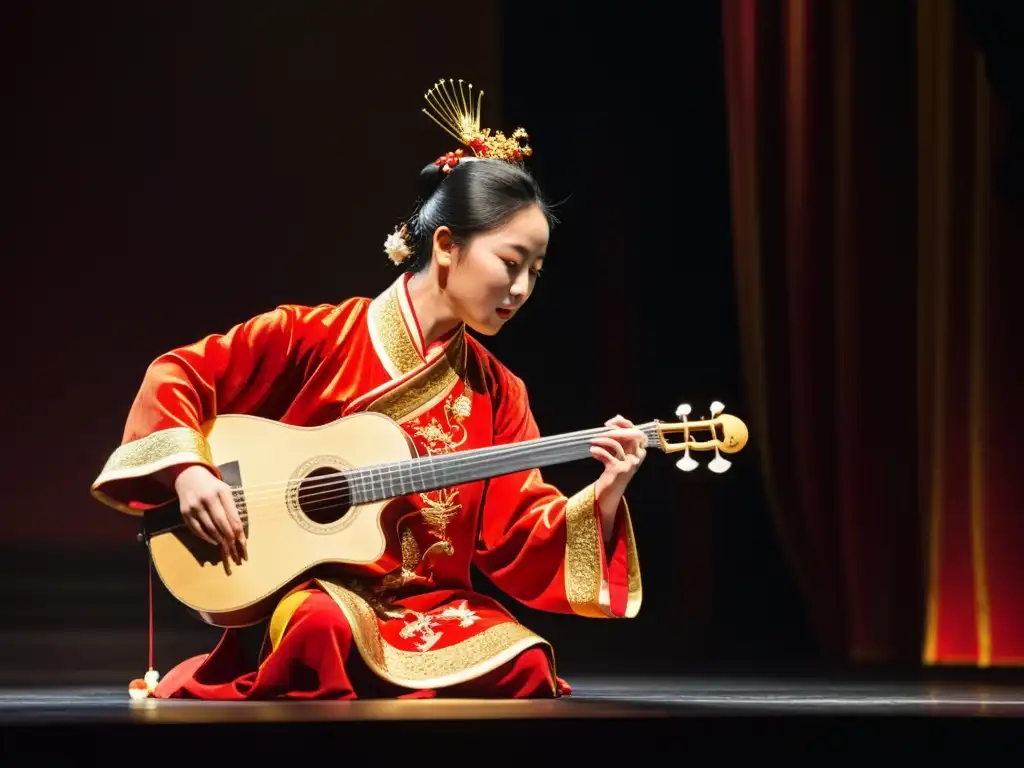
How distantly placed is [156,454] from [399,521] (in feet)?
1.37

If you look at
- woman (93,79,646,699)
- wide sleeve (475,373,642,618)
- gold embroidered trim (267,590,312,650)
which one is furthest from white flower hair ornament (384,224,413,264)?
gold embroidered trim (267,590,312,650)

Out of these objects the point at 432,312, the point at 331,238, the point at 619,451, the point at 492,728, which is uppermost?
the point at 331,238

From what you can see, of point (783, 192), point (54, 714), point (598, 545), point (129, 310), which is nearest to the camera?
point (54, 714)

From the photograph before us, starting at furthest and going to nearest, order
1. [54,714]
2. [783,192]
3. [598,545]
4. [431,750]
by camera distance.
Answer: [783,192] < [598,545] < [54,714] < [431,750]

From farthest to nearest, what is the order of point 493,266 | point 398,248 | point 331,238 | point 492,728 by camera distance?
point 331,238
point 398,248
point 493,266
point 492,728

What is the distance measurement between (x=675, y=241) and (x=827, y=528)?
0.82m

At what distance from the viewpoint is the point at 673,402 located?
371cm

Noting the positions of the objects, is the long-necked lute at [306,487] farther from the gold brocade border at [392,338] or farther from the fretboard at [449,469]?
the gold brocade border at [392,338]

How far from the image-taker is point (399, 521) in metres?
2.44

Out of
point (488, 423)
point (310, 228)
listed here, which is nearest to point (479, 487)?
point (488, 423)

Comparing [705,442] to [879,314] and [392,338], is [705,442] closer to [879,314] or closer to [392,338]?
[392,338]

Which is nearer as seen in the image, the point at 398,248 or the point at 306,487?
the point at 306,487

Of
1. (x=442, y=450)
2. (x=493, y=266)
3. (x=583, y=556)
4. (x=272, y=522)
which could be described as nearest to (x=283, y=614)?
(x=272, y=522)

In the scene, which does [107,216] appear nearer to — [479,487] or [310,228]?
[310,228]
